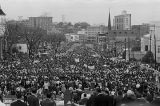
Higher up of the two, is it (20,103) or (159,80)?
A: (20,103)

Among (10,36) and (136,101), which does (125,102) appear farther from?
(10,36)

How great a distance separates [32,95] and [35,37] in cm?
8946

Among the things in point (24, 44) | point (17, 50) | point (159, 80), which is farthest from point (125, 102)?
point (24, 44)

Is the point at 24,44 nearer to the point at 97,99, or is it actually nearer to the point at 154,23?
the point at 154,23

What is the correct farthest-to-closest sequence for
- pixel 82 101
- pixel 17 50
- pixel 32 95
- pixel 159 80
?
pixel 17 50
pixel 159 80
pixel 82 101
pixel 32 95

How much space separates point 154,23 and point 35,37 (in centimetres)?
2586

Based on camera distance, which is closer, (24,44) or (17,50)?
(17,50)

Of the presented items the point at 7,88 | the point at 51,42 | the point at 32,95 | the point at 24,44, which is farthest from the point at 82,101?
the point at 51,42

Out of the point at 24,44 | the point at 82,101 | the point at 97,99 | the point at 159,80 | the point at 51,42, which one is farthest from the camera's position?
the point at 51,42

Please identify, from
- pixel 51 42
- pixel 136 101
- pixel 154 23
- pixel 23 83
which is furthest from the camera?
pixel 51 42

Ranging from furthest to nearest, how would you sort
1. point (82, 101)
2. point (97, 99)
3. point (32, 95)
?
point (82, 101), point (32, 95), point (97, 99)

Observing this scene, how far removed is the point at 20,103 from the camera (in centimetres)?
1305

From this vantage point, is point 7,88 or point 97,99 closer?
point 97,99

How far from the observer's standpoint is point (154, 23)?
293 ft
